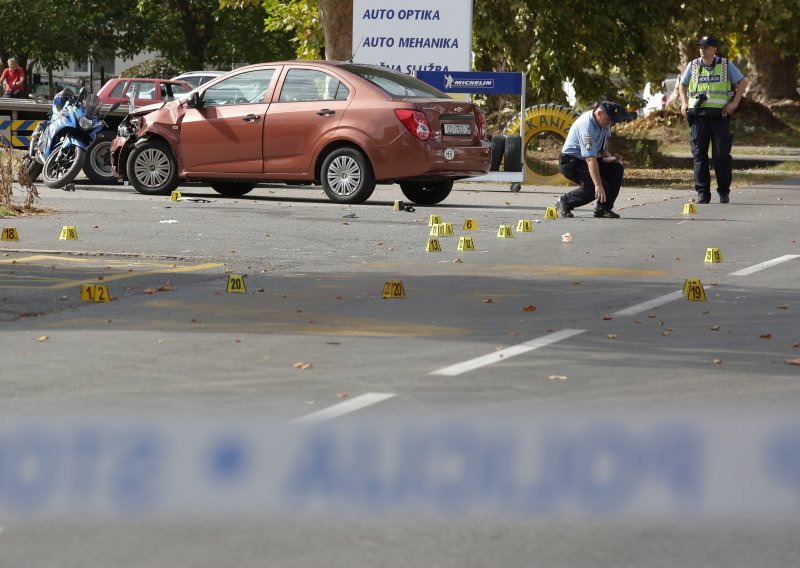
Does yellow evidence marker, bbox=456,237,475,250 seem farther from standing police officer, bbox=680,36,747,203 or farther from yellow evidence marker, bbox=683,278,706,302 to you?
standing police officer, bbox=680,36,747,203

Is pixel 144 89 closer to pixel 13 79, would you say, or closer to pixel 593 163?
pixel 13 79

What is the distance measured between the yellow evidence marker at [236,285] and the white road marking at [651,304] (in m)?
2.54

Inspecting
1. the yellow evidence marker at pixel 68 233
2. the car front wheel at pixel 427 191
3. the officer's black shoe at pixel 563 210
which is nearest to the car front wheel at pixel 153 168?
the car front wheel at pixel 427 191

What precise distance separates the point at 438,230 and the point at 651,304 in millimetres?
5512

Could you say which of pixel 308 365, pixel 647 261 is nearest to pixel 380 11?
pixel 647 261

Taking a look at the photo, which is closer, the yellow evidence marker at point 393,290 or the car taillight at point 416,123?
the yellow evidence marker at point 393,290

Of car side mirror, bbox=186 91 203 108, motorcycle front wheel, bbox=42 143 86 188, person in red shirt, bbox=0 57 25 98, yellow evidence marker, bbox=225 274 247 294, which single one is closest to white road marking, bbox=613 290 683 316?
yellow evidence marker, bbox=225 274 247 294

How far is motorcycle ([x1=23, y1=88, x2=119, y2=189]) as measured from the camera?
72.2 ft

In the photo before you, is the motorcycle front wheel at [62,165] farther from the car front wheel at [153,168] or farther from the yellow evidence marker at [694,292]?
the yellow evidence marker at [694,292]

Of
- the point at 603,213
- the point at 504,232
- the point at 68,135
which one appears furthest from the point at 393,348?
the point at 68,135

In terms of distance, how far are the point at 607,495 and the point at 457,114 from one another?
555 inches

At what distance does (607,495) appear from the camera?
551cm

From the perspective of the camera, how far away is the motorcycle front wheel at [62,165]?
21.9 m

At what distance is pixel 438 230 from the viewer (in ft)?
52.1
